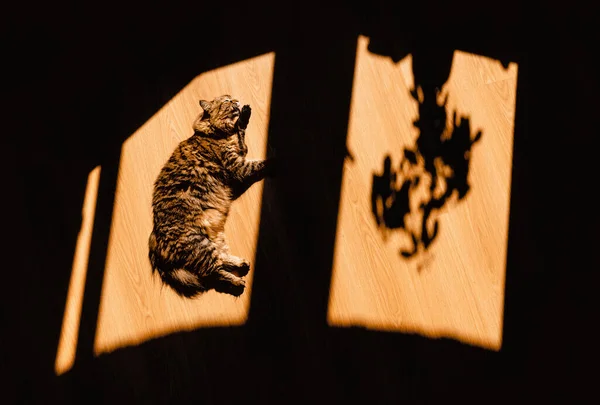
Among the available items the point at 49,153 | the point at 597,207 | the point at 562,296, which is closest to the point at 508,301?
the point at 562,296

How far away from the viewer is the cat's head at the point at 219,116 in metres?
2.24

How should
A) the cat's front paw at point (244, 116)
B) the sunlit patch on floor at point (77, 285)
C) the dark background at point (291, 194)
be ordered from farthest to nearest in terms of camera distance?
the cat's front paw at point (244, 116)
the sunlit patch on floor at point (77, 285)
the dark background at point (291, 194)

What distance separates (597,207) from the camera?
2.18m

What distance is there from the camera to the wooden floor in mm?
2119

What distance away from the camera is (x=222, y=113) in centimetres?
225

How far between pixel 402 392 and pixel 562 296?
0.94 metres

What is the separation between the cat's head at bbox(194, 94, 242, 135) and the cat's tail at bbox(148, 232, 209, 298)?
25.6 inches

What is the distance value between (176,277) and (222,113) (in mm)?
898

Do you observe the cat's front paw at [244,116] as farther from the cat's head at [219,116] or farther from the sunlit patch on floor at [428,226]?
the sunlit patch on floor at [428,226]

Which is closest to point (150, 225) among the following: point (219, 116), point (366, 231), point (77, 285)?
point (77, 285)

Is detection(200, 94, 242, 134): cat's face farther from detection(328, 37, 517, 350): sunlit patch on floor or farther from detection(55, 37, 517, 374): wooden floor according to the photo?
detection(328, 37, 517, 350): sunlit patch on floor

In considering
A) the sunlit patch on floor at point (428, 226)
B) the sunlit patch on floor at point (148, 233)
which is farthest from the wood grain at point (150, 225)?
the sunlit patch on floor at point (428, 226)

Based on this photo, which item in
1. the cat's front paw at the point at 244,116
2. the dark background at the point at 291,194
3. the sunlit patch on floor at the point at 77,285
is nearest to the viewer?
the dark background at the point at 291,194

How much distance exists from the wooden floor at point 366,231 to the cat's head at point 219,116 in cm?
12
